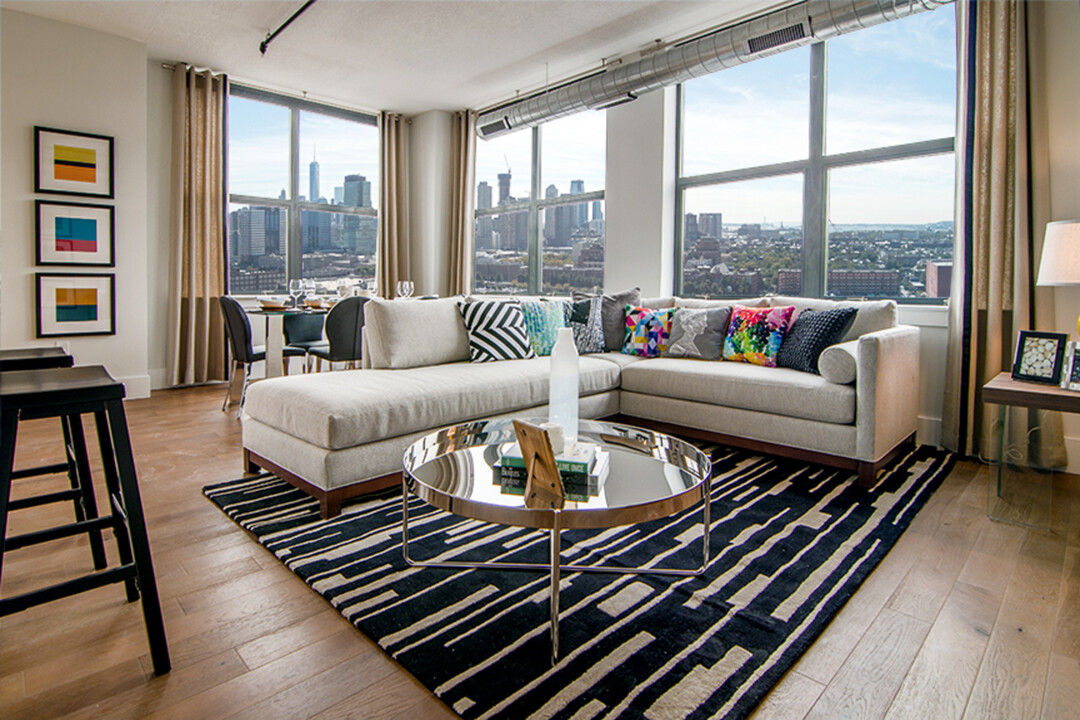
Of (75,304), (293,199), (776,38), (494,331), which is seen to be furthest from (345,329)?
(776,38)

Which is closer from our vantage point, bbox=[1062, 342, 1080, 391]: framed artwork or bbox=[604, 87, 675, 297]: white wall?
bbox=[1062, 342, 1080, 391]: framed artwork

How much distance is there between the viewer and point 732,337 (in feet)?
11.3

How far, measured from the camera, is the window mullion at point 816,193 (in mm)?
4027

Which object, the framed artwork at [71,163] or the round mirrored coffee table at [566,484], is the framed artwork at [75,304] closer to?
the framed artwork at [71,163]

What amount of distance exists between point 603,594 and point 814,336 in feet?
6.41

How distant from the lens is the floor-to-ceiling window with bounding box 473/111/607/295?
5699mm

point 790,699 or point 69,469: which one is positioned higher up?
point 69,469

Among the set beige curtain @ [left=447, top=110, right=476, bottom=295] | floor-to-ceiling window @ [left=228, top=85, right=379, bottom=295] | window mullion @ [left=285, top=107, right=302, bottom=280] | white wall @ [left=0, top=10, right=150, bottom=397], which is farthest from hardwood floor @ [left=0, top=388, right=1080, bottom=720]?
beige curtain @ [left=447, top=110, right=476, bottom=295]

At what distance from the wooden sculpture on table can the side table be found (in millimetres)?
1875

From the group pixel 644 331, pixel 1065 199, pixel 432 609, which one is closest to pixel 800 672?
pixel 432 609

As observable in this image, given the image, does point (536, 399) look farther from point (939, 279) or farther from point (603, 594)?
point (939, 279)

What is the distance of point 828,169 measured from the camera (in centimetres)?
401

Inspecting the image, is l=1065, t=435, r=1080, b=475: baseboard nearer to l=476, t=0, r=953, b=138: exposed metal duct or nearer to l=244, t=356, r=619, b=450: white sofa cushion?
l=476, t=0, r=953, b=138: exposed metal duct

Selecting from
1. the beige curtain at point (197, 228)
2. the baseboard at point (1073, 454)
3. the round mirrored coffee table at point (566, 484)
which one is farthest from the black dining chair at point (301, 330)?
the baseboard at point (1073, 454)
